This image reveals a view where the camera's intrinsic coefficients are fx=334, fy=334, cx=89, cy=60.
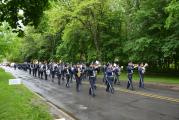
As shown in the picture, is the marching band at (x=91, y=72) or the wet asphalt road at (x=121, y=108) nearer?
the wet asphalt road at (x=121, y=108)

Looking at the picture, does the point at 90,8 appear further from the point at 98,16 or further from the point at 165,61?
the point at 165,61

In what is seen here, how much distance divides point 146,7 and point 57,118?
2630cm

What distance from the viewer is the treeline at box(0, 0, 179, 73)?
3359cm

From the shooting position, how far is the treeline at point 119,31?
110 feet

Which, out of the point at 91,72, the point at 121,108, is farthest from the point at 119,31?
the point at 121,108

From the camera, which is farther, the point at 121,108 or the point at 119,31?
the point at 119,31

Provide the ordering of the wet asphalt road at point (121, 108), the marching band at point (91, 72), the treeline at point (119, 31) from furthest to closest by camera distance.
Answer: the treeline at point (119, 31) → the marching band at point (91, 72) → the wet asphalt road at point (121, 108)

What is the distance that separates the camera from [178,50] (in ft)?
107

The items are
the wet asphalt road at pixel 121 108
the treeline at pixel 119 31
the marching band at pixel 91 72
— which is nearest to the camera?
the wet asphalt road at pixel 121 108

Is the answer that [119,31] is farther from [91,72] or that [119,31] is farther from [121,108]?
[121,108]

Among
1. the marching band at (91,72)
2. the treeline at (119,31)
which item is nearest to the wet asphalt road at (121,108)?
the marching band at (91,72)

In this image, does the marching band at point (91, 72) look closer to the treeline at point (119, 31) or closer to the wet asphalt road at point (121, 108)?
the wet asphalt road at point (121, 108)

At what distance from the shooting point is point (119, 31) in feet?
150

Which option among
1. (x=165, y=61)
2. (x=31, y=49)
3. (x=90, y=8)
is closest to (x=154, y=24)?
(x=165, y=61)
